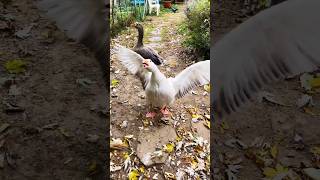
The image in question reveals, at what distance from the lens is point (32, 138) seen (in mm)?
1031

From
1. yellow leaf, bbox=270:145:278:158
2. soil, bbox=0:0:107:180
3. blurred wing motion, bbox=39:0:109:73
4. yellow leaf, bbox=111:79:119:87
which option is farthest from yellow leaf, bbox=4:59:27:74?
yellow leaf, bbox=270:145:278:158

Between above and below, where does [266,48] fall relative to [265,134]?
above

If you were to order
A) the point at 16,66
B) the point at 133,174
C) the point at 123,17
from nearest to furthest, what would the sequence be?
1. the point at 133,174
2. the point at 123,17
3. the point at 16,66

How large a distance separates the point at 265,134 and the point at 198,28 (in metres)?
0.32

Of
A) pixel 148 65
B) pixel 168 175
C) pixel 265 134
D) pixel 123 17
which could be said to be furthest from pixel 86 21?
pixel 265 134

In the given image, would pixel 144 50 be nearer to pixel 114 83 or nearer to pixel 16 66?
pixel 114 83

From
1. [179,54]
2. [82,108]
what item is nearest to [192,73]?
[179,54]

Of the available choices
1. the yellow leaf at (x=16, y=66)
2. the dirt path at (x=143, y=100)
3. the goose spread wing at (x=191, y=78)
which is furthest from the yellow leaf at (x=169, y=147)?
the yellow leaf at (x=16, y=66)

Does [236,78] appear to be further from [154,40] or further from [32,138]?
[32,138]

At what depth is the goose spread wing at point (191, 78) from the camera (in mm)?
981

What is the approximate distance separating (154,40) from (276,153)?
0.42 metres

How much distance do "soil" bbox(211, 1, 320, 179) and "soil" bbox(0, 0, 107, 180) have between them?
304 millimetres

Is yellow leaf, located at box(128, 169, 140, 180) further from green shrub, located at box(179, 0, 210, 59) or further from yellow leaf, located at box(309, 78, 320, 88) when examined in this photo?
yellow leaf, located at box(309, 78, 320, 88)

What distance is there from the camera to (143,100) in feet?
3.53
